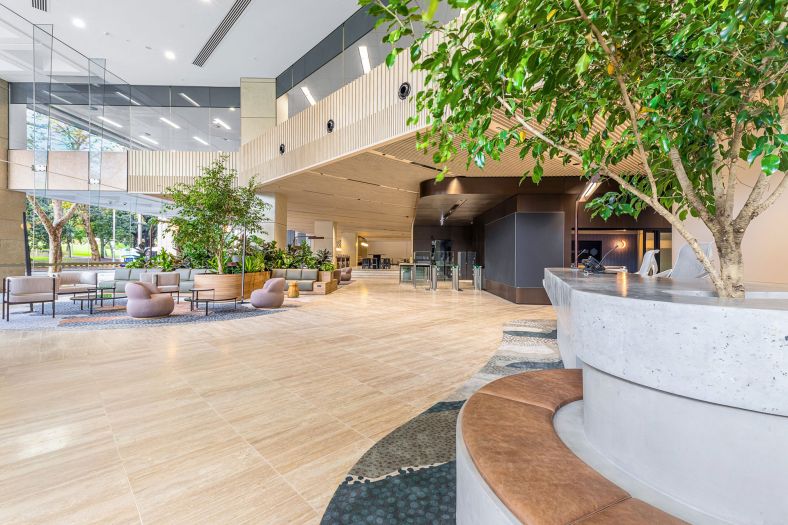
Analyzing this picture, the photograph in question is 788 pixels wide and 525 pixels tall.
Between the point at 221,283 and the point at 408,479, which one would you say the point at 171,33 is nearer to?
the point at 221,283

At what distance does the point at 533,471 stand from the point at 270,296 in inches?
329

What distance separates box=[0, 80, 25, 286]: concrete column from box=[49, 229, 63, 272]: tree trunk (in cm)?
178

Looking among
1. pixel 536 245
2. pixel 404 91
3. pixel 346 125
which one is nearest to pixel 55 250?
pixel 346 125

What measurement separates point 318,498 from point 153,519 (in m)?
0.80

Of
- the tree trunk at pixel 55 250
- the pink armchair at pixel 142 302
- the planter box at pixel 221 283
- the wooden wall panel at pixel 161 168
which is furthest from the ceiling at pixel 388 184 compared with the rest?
the tree trunk at pixel 55 250

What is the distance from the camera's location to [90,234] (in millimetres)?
12312

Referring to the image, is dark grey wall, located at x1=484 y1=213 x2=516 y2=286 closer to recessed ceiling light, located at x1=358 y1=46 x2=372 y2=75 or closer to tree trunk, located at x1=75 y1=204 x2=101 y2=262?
recessed ceiling light, located at x1=358 y1=46 x2=372 y2=75

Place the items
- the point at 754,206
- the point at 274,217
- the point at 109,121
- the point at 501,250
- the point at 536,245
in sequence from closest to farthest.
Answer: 1. the point at 754,206
2. the point at 536,245
3. the point at 501,250
4. the point at 109,121
5. the point at 274,217

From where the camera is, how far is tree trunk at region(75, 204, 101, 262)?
1219 cm

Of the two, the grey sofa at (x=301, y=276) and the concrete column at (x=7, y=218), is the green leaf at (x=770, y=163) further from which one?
the concrete column at (x=7, y=218)

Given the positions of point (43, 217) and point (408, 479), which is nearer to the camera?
point (408, 479)

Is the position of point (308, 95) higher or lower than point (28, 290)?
higher

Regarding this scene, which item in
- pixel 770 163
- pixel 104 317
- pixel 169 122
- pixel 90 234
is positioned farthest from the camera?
pixel 169 122

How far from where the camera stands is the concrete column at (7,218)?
Answer: 12.0 m
